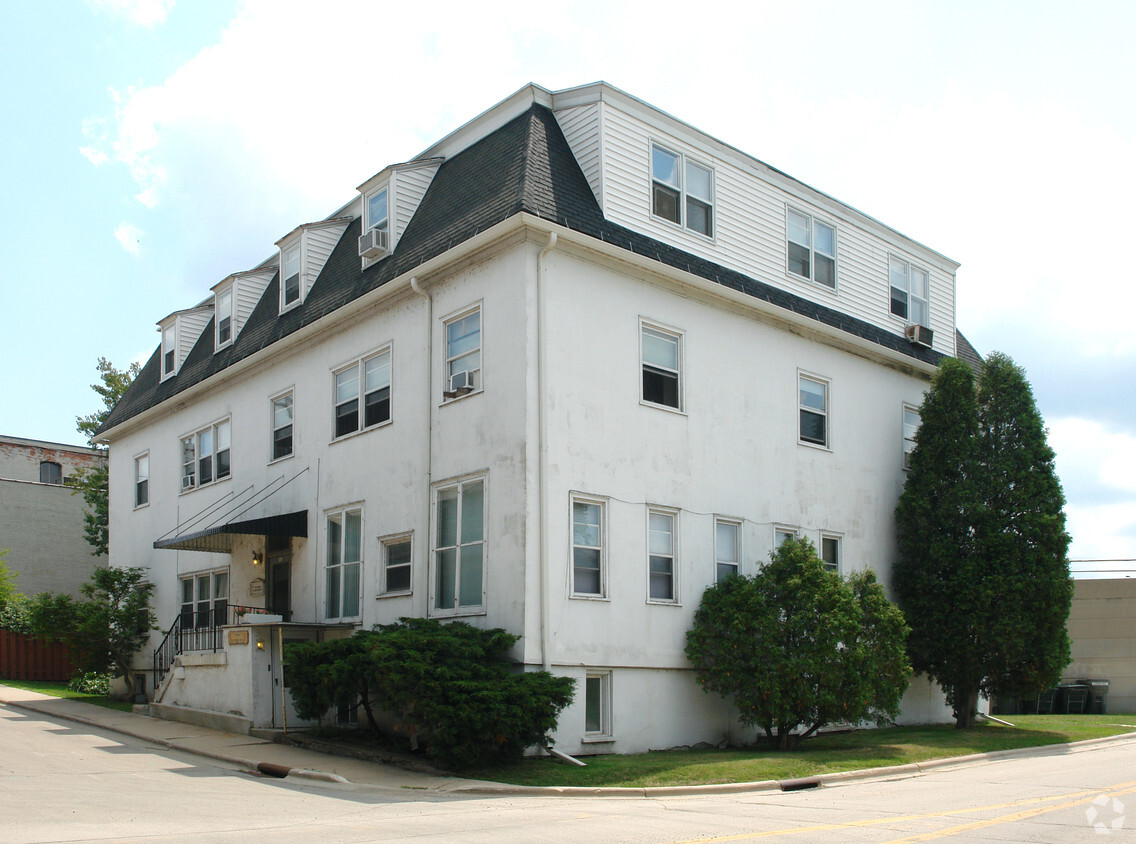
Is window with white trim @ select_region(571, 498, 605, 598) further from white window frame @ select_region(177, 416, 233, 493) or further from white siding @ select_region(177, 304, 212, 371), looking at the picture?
white siding @ select_region(177, 304, 212, 371)

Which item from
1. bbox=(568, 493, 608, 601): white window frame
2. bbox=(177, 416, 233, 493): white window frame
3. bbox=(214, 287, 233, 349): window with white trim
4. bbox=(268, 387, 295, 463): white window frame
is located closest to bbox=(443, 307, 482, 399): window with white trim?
bbox=(568, 493, 608, 601): white window frame

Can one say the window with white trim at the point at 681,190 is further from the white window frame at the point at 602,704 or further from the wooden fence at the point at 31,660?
the wooden fence at the point at 31,660

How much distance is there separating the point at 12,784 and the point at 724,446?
11534mm

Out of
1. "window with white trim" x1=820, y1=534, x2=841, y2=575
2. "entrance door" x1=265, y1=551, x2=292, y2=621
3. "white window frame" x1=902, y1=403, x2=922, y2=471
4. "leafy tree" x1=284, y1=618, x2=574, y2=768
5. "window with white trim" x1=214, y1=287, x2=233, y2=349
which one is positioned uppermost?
"window with white trim" x1=214, y1=287, x2=233, y2=349

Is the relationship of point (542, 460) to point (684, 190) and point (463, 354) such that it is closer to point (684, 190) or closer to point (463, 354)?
point (463, 354)

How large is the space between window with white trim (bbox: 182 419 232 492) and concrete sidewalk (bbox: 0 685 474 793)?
→ 17.7 feet

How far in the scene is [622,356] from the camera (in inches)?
667

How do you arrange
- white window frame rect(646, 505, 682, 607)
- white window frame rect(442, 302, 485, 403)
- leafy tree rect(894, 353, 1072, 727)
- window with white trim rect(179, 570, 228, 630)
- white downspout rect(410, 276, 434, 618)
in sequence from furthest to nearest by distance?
window with white trim rect(179, 570, 228, 630)
leafy tree rect(894, 353, 1072, 727)
white downspout rect(410, 276, 434, 618)
white window frame rect(646, 505, 682, 607)
white window frame rect(442, 302, 485, 403)

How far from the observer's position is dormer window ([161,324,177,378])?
27391 mm

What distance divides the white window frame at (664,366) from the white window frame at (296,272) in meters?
7.98

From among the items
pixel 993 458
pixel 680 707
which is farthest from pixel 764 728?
pixel 993 458

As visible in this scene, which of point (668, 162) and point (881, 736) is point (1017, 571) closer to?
point (881, 736)

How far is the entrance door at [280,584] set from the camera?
2089 centimetres

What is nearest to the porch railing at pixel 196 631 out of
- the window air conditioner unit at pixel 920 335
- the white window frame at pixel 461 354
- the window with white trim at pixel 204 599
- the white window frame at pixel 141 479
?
the window with white trim at pixel 204 599
